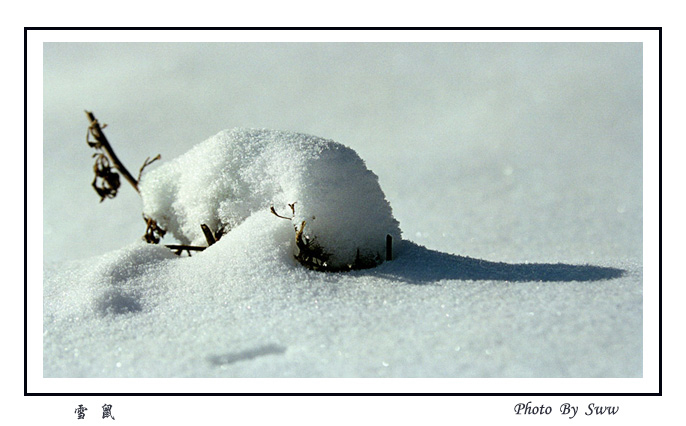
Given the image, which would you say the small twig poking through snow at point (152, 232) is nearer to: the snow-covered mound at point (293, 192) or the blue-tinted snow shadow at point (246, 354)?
the snow-covered mound at point (293, 192)

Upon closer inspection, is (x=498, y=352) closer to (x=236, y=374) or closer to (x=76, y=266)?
(x=236, y=374)

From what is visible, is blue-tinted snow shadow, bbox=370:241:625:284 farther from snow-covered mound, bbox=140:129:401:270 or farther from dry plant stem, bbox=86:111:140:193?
dry plant stem, bbox=86:111:140:193

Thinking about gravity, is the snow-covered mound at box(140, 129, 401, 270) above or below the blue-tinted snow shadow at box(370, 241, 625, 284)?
above

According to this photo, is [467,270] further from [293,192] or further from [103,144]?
[103,144]

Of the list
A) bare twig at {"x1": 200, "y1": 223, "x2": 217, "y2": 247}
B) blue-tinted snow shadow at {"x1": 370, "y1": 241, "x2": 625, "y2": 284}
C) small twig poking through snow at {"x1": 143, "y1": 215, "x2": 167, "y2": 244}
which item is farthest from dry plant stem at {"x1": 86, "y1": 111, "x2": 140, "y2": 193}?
blue-tinted snow shadow at {"x1": 370, "y1": 241, "x2": 625, "y2": 284}

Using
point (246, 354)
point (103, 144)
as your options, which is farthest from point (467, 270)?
point (103, 144)
